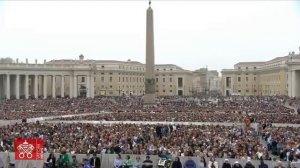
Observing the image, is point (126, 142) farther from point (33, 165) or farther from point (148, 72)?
point (148, 72)

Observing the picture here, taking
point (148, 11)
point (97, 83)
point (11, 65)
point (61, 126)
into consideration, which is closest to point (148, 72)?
point (148, 11)

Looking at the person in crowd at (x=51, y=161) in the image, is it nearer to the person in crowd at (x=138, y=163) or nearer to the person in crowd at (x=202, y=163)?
the person in crowd at (x=138, y=163)

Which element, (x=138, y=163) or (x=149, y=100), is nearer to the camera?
(x=138, y=163)

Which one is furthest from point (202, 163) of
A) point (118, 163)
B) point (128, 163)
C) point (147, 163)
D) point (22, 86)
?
point (22, 86)

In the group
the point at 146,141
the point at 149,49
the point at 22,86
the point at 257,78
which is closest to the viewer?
the point at 146,141

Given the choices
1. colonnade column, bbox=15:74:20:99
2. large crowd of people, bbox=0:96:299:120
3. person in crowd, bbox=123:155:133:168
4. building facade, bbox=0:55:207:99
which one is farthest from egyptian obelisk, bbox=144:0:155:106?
colonnade column, bbox=15:74:20:99

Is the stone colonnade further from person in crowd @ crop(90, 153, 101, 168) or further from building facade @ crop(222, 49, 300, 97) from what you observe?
person in crowd @ crop(90, 153, 101, 168)

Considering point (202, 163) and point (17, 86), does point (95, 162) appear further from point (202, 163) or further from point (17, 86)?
point (17, 86)

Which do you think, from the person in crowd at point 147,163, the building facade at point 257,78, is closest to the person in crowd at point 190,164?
→ the person in crowd at point 147,163
